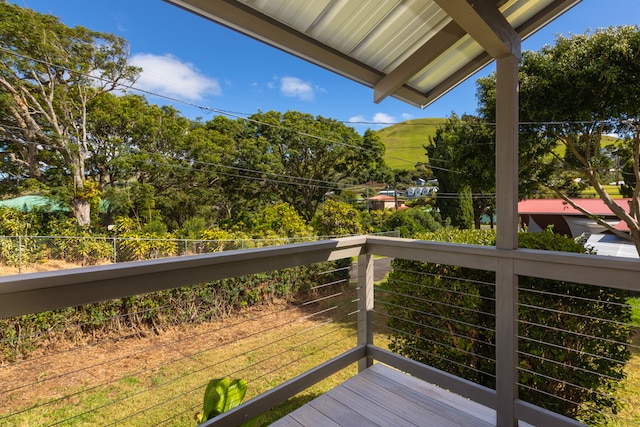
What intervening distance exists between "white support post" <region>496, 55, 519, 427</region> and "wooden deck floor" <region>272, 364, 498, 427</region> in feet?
0.57

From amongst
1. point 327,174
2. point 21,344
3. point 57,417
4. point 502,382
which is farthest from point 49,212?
point 502,382

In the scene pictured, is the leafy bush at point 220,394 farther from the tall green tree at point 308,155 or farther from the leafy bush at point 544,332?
the tall green tree at point 308,155

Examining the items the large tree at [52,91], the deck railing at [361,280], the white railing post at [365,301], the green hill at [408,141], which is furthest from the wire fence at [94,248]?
the green hill at [408,141]

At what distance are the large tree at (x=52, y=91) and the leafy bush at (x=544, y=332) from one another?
11.8 metres

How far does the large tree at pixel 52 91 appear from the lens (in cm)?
958

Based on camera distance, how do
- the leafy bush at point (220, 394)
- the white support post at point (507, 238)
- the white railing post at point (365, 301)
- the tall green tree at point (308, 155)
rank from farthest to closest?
the tall green tree at point (308, 155)
the white railing post at point (365, 301)
the leafy bush at point (220, 394)
the white support post at point (507, 238)

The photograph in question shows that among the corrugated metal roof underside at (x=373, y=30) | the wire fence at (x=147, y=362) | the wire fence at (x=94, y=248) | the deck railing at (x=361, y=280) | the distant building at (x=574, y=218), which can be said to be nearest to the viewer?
the deck railing at (x=361, y=280)

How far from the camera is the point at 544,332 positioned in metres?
1.85

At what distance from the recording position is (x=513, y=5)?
157cm

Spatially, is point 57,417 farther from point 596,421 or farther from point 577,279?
point 596,421

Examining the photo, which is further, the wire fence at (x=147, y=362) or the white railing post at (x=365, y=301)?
the wire fence at (x=147, y=362)

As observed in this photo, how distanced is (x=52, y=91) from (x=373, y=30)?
1281 centimetres

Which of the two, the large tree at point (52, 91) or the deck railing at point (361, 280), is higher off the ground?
the large tree at point (52, 91)

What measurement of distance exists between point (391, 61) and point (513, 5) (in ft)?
2.18
